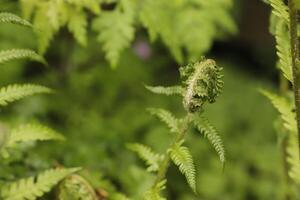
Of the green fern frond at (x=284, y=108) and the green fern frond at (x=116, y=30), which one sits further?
the green fern frond at (x=116, y=30)

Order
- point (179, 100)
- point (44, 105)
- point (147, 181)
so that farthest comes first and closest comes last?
point (179, 100) → point (44, 105) → point (147, 181)

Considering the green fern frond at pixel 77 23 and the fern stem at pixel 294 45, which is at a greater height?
the green fern frond at pixel 77 23

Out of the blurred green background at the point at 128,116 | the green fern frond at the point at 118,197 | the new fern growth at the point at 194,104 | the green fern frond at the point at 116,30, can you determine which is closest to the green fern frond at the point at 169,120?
the new fern growth at the point at 194,104

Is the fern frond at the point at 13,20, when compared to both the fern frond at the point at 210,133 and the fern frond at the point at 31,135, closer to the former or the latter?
the fern frond at the point at 31,135

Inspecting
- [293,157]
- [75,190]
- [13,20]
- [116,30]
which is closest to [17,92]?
[13,20]

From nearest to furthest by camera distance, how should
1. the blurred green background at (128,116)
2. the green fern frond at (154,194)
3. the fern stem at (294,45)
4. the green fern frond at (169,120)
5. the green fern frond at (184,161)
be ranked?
1. the fern stem at (294,45)
2. the green fern frond at (184,161)
3. the green fern frond at (154,194)
4. the green fern frond at (169,120)
5. the blurred green background at (128,116)

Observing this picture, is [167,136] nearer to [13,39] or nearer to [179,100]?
[179,100]

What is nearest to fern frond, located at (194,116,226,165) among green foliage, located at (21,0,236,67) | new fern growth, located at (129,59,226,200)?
new fern growth, located at (129,59,226,200)

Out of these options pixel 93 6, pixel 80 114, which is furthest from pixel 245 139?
pixel 93 6
